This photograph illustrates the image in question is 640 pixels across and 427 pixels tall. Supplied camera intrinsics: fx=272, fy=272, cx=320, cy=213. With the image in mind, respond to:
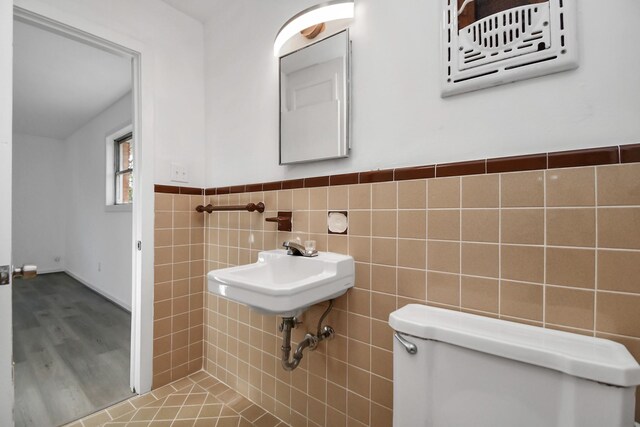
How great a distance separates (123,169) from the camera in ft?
10.6

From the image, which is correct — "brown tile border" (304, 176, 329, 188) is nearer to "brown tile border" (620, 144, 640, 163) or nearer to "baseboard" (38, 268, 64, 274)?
"brown tile border" (620, 144, 640, 163)

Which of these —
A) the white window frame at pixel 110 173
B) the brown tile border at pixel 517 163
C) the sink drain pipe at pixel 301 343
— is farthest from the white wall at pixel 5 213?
the white window frame at pixel 110 173

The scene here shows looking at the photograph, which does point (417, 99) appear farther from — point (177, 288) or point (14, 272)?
point (177, 288)

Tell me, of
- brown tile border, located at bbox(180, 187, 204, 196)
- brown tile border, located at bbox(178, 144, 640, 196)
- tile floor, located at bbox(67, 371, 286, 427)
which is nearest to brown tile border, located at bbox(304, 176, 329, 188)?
brown tile border, located at bbox(178, 144, 640, 196)

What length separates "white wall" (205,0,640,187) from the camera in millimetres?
689

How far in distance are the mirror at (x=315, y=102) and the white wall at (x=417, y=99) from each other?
0.05 m

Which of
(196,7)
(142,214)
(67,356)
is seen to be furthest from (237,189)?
(67,356)

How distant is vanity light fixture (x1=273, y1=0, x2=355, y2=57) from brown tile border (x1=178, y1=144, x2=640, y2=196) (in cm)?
64

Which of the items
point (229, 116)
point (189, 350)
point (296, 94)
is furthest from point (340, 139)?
point (189, 350)

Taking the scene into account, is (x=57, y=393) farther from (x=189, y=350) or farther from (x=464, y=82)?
(x=464, y=82)

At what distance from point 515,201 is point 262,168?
1.13 metres

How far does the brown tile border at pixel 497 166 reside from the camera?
0.67 meters

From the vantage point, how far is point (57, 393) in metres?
1.50

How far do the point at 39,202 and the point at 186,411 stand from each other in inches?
196
